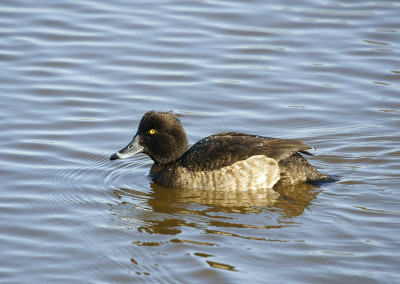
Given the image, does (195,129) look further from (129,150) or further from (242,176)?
(242,176)

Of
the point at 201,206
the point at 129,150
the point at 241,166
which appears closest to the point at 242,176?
the point at 241,166

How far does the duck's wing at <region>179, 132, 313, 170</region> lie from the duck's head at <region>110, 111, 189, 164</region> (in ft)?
1.23

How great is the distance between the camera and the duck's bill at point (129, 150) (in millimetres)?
9102

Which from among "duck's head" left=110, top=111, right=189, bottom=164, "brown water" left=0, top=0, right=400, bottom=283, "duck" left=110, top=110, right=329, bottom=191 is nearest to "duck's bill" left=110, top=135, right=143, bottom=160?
"duck's head" left=110, top=111, right=189, bottom=164

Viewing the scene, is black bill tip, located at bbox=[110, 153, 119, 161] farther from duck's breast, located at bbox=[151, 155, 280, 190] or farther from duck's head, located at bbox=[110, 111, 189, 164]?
duck's breast, located at bbox=[151, 155, 280, 190]

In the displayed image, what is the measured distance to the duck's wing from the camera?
8.69m

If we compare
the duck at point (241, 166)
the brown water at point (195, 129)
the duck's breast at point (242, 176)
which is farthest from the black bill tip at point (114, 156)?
the duck's breast at point (242, 176)

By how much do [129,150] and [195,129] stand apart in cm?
152

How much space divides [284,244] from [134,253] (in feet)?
4.76

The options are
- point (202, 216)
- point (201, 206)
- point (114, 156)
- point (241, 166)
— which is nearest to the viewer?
point (202, 216)

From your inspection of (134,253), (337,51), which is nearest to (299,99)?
(337,51)

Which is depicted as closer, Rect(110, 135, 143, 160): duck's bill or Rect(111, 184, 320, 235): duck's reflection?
Rect(111, 184, 320, 235): duck's reflection

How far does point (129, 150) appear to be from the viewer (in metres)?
9.18

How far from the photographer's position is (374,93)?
1131 cm
